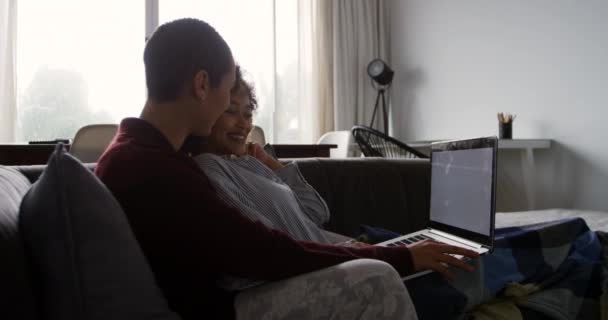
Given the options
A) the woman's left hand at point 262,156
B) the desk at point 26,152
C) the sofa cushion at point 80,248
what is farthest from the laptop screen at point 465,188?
the desk at point 26,152

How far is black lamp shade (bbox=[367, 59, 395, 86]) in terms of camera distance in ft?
14.4

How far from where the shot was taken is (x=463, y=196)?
1.16 meters

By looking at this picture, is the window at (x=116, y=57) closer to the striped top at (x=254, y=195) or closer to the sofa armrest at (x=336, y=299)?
the striped top at (x=254, y=195)

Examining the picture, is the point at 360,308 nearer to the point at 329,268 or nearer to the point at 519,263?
the point at 329,268

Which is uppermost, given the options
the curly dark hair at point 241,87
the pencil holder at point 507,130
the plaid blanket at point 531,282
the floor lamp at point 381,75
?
the floor lamp at point 381,75

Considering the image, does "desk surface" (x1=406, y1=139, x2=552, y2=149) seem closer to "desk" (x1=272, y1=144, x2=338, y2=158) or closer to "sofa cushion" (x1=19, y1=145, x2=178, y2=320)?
"desk" (x1=272, y1=144, x2=338, y2=158)

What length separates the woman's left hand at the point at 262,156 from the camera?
4.67ft

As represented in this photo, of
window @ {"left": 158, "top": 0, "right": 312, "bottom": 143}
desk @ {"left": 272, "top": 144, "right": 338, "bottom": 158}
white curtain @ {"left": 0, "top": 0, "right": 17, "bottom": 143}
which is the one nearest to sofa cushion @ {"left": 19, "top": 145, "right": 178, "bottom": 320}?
desk @ {"left": 272, "top": 144, "right": 338, "bottom": 158}

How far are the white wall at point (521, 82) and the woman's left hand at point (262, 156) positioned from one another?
2454 mm

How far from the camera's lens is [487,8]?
376 centimetres

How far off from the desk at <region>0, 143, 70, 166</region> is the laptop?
4.97 feet

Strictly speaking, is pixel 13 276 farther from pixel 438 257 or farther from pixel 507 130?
pixel 507 130

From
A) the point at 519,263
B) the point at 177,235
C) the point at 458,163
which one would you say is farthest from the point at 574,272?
the point at 177,235

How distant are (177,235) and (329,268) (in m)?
0.24
